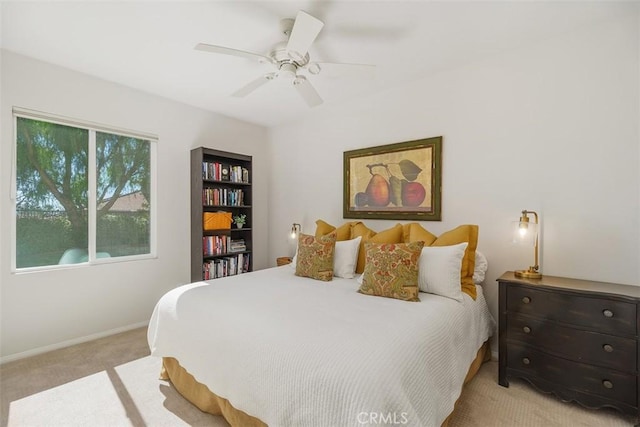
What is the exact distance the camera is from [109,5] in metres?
1.90

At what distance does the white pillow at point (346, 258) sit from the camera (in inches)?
107

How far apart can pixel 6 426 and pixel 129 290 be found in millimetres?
1544

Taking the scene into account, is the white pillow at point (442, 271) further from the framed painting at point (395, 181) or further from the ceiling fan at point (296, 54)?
the ceiling fan at point (296, 54)

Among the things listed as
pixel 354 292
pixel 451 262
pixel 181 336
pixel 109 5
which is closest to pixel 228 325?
pixel 181 336

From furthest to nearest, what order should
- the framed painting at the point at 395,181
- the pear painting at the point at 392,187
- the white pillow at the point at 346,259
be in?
the pear painting at the point at 392,187 → the framed painting at the point at 395,181 → the white pillow at the point at 346,259

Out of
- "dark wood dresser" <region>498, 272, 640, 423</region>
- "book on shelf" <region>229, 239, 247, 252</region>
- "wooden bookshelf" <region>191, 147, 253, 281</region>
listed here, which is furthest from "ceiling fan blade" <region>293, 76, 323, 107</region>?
"book on shelf" <region>229, 239, 247, 252</region>

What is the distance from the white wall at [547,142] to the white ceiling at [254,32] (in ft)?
0.61

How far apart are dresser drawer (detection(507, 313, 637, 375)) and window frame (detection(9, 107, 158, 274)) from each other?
361 centimetres

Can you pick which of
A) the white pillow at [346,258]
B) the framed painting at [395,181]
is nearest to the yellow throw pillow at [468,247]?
the framed painting at [395,181]

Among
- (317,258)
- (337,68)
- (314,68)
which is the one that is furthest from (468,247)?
(314,68)

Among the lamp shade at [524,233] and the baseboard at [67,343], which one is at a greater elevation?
the lamp shade at [524,233]

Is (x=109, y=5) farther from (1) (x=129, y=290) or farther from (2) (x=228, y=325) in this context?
(1) (x=129, y=290)

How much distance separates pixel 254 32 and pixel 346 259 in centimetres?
203

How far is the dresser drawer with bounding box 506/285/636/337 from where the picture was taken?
5.57ft
